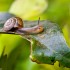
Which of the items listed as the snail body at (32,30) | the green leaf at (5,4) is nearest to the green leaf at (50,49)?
the snail body at (32,30)

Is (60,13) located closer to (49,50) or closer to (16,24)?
(16,24)

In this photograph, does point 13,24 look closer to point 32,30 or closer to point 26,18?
point 32,30

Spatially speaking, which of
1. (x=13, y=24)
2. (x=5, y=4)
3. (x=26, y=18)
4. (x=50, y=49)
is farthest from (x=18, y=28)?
(x=5, y=4)

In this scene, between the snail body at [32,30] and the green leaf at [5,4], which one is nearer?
the snail body at [32,30]

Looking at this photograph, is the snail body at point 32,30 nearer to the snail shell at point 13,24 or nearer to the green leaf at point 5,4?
the snail shell at point 13,24

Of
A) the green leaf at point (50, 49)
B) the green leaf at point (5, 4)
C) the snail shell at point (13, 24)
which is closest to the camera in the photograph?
the green leaf at point (50, 49)

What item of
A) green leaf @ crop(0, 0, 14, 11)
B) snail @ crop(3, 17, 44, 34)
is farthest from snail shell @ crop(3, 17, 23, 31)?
green leaf @ crop(0, 0, 14, 11)

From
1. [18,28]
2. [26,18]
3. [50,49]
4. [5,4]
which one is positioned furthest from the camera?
[5,4]

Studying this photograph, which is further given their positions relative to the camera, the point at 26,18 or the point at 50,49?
the point at 26,18

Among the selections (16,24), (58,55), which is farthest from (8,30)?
(58,55)
